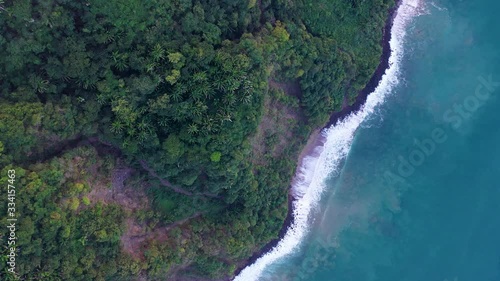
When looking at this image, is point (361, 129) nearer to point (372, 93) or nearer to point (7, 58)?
point (372, 93)

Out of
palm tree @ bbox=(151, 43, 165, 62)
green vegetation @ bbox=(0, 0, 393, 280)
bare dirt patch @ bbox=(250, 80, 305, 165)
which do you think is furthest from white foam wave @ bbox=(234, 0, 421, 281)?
palm tree @ bbox=(151, 43, 165, 62)

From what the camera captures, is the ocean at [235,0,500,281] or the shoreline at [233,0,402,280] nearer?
the shoreline at [233,0,402,280]

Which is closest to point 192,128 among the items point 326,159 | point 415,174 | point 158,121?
point 158,121

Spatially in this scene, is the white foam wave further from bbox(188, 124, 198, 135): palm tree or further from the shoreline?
bbox(188, 124, 198, 135): palm tree

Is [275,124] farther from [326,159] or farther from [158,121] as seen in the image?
[158,121]

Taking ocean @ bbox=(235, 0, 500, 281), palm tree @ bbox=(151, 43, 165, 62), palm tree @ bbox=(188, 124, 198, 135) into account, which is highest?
palm tree @ bbox=(151, 43, 165, 62)

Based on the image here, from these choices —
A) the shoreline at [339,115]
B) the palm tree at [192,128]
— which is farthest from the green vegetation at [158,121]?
the shoreline at [339,115]

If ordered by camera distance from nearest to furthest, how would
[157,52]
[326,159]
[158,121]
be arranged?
1. [157,52]
2. [158,121]
3. [326,159]

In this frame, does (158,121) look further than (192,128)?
Yes
